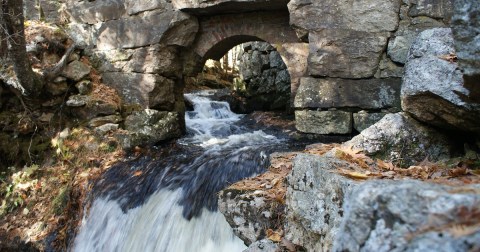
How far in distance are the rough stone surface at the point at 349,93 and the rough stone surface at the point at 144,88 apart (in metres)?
2.66

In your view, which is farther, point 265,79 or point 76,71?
point 265,79

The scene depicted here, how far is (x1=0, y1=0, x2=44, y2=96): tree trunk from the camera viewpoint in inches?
194

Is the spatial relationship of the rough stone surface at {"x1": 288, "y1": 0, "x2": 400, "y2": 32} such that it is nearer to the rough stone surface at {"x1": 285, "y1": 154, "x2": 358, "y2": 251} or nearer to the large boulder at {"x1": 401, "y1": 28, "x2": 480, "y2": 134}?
the large boulder at {"x1": 401, "y1": 28, "x2": 480, "y2": 134}

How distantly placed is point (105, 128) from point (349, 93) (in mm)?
4110

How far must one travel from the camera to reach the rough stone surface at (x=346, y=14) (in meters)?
4.95

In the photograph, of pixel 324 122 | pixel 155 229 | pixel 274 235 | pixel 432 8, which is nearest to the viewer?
pixel 274 235

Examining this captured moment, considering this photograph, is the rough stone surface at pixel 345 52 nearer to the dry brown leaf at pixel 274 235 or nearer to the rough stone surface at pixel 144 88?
the rough stone surface at pixel 144 88

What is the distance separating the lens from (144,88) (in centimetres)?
653

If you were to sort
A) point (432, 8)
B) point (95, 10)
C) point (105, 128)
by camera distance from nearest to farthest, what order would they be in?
point (432, 8) → point (105, 128) → point (95, 10)

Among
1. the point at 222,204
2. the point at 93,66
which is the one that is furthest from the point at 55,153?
the point at 222,204

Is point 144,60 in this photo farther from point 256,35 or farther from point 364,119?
point 364,119

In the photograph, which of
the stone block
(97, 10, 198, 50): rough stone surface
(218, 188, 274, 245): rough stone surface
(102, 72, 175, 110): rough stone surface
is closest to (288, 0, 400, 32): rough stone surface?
(97, 10, 198, 50): rough stone surface

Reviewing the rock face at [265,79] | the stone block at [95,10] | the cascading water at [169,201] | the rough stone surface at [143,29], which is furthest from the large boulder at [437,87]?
the rock face at [265,79]

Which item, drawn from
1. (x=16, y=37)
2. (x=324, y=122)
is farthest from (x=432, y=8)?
(x=16, y=37)
